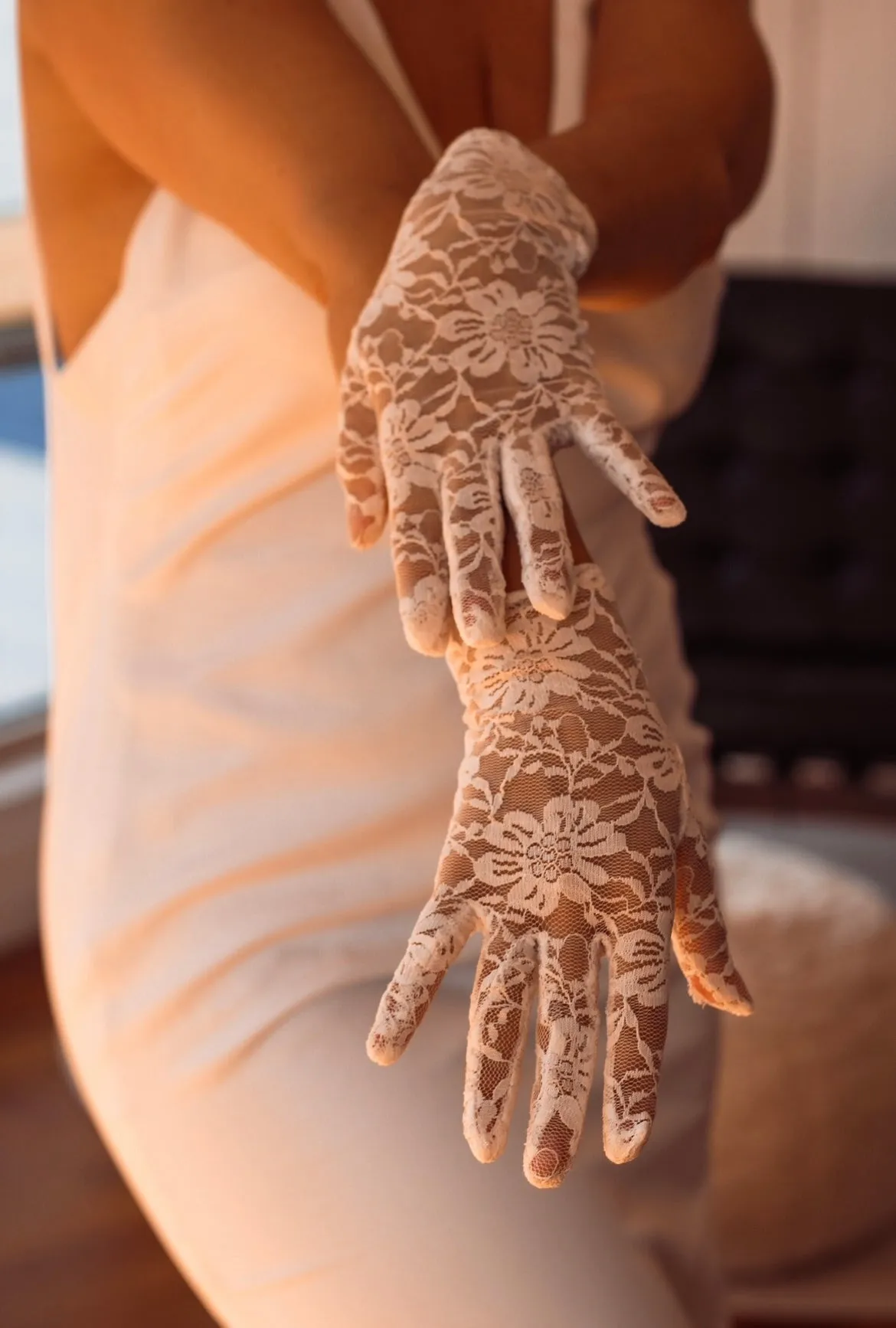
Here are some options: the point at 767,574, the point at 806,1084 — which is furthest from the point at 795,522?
the point at 806,1084

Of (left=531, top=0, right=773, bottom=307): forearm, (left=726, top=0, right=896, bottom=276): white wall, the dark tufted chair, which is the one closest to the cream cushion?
the dark tufted chair

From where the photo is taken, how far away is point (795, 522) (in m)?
2.38

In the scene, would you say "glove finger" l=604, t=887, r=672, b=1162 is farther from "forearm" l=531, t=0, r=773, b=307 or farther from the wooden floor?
the wooden floor

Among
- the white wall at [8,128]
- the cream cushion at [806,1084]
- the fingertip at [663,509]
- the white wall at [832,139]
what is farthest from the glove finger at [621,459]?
the white wall at [832,139]

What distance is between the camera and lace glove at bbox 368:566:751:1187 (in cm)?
46

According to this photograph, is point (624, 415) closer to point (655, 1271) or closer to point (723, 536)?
point (655, 1271)

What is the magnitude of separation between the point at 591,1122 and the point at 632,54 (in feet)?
1.64

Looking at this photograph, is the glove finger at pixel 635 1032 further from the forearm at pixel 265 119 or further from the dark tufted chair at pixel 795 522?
the dark tufted chair at pixel 795 522

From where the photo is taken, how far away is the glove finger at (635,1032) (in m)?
0.46

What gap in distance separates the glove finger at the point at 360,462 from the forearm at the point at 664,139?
0.42 feet

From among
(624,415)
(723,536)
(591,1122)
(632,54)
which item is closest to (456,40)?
(632,54)

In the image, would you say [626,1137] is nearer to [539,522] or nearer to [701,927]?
[701,927]

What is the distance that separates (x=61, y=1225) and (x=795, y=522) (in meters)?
1.45

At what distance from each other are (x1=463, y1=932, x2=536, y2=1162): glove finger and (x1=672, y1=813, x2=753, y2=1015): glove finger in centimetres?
7
